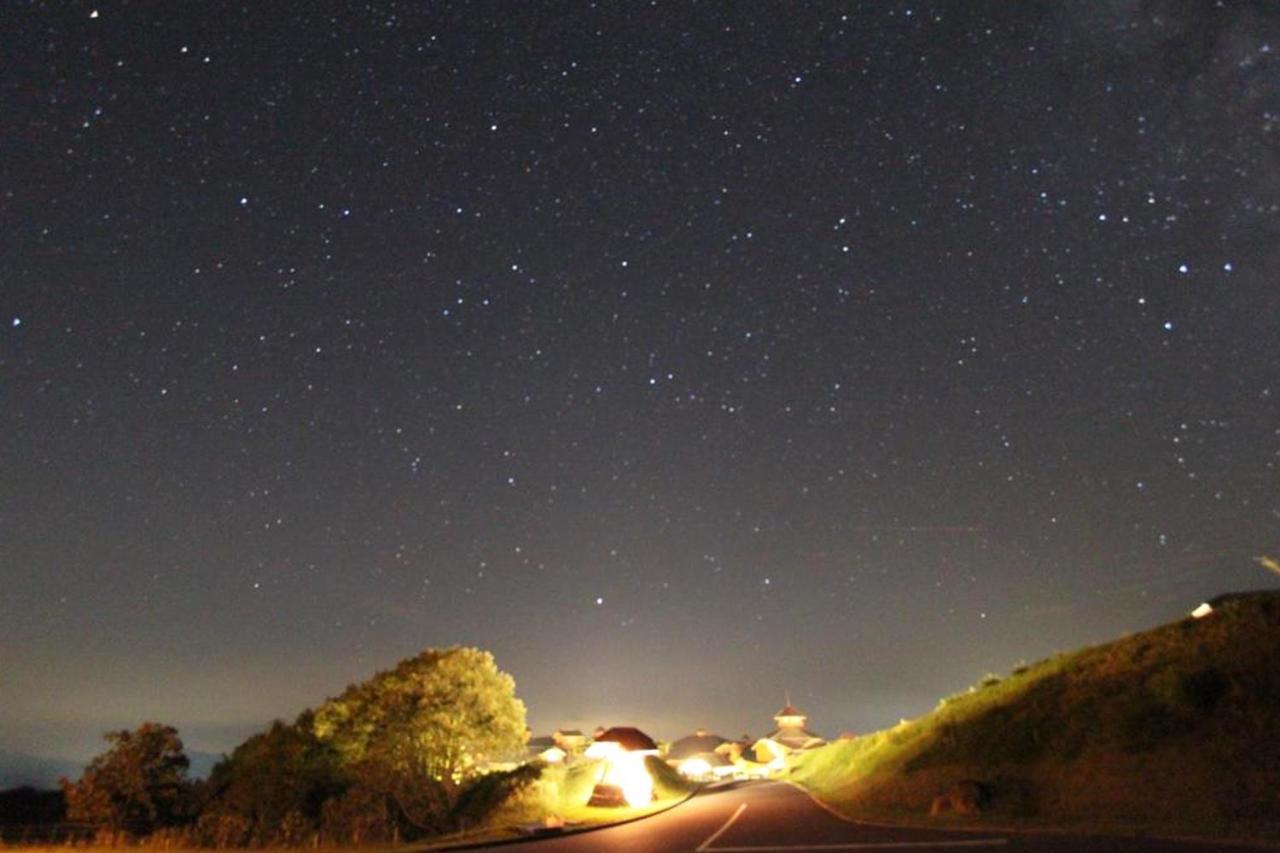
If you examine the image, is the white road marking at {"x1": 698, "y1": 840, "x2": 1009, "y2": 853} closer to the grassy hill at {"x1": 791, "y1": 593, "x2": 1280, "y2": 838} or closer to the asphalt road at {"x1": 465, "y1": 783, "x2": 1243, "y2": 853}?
the asphalt road at {"x1": 465, "y1": 783, "x2": 1243, "y2": 853}

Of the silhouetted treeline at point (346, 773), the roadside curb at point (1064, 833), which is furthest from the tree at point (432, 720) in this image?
the roadside curb at point (1064, 833)

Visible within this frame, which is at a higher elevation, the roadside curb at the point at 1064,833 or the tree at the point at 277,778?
the tree at the point at 277,778

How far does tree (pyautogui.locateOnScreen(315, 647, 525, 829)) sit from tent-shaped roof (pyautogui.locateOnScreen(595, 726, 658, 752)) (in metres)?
7.01

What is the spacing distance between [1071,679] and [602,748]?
22882mm

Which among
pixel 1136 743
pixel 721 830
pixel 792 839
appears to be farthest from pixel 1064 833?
pixel 721 830

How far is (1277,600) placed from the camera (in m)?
25.1

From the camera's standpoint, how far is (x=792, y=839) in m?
20.9

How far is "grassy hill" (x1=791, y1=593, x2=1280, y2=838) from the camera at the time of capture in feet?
59.6

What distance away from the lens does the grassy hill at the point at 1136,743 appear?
59.6 ft

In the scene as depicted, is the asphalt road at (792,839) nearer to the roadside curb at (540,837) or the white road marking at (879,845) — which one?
the white road marking at (879,845)

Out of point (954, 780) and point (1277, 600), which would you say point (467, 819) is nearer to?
point (954, 780)

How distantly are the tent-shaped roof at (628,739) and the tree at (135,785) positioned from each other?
18719 mm

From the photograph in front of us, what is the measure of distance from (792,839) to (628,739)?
24.1m

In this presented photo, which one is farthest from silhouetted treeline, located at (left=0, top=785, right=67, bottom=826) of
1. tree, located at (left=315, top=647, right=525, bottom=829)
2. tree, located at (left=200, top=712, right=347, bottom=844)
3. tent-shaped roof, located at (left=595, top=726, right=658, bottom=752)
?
tent-shaped roof, located at (left=595, top=726, right=658, bottom=752)
